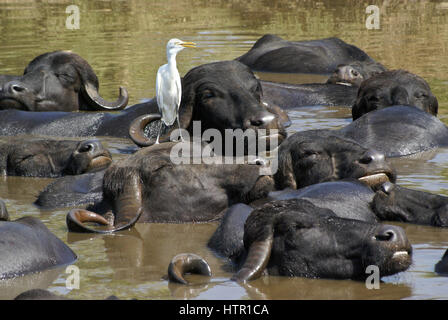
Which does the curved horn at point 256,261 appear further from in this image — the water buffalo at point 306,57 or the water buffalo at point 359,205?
the water buffalo at point 306,57

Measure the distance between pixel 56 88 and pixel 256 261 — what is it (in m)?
7.51

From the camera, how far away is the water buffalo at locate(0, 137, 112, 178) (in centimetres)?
925

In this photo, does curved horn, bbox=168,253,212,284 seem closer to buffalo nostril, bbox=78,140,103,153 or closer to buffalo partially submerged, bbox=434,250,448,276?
buffalo partially submerged, bbox=434,250,448,276

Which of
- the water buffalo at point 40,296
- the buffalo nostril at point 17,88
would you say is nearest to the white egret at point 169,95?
the buffalo nostril at point 17,88

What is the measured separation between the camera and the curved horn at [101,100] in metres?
12.9

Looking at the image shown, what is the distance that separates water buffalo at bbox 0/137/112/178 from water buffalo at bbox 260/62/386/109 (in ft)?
12.7

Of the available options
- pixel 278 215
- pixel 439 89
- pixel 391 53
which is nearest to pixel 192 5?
pixel 391 53

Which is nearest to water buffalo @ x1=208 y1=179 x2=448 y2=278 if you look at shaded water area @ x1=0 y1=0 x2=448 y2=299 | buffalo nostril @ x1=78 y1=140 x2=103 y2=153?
shaded water area @ x1=0 y1=0 x2=448 y2=299

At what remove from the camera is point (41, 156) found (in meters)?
9.66

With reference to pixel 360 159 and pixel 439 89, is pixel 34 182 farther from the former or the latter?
pixel 439 89

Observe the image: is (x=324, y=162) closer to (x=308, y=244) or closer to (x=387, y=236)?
(x=308, y=244)

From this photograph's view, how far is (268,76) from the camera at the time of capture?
52.1 feet
